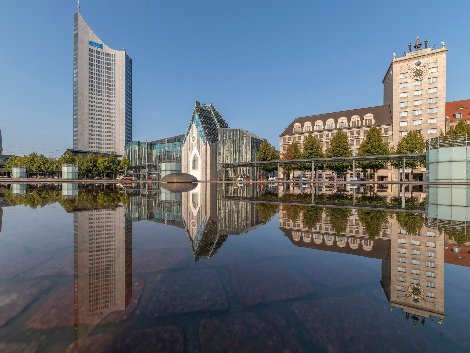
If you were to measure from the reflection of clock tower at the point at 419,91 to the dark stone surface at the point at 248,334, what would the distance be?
84.6 m

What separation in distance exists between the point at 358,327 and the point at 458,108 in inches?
3848

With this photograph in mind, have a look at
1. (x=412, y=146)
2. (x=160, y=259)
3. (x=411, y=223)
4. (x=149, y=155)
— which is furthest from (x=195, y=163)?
(x=160, y=259)

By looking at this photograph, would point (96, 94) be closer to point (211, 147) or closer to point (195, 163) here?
point (195, 163)

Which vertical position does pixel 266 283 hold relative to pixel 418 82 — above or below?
below

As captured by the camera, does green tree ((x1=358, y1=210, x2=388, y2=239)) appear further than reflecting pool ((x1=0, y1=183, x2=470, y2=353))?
Yes

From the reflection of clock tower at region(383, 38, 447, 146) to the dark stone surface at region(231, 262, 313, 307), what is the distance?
82685 mm

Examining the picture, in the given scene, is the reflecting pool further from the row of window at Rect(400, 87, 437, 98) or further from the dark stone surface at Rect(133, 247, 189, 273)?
the row of window at Rect(400, 87, 437, 98)

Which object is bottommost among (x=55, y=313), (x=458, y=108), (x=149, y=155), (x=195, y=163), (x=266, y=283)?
(x=266, y=283)

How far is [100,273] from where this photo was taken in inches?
201

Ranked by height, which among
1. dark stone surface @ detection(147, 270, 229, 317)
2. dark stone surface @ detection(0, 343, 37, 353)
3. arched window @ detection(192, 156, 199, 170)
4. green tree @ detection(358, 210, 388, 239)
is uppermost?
arched window @ detection(192, 156, 199, 170)

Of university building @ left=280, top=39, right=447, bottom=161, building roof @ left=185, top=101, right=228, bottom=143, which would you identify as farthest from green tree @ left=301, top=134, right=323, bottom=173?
building roof @ left=185, top=101, right=228, bottom=143

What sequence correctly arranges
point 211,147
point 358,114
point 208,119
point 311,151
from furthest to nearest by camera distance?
point 208,119 < point 211,147 < point 358,114 < point 311,151

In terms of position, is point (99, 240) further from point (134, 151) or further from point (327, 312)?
point (134, 151)

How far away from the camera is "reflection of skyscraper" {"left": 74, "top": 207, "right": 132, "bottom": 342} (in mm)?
3701
